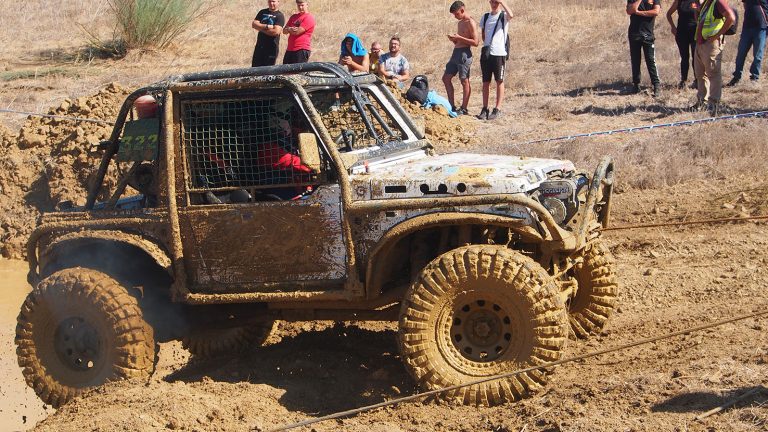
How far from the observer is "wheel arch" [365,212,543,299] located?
587cm

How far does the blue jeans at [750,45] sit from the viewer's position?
14.3 meters

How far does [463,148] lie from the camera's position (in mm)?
13117

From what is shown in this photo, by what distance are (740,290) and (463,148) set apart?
571 cm

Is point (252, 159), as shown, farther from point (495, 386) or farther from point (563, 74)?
point (563, 74)

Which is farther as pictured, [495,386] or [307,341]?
[307,341]

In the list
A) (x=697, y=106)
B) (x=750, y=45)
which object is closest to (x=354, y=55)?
(x=697, y=106)

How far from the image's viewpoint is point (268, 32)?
13.3 metres

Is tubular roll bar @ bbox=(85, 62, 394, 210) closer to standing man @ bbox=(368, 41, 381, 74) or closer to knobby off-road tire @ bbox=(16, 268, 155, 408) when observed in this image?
knobby off-road tire @ bbox=(16, 268, 155, 408)

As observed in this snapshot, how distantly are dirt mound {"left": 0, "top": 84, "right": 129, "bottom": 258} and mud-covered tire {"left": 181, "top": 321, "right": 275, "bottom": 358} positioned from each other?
4875 millimetres

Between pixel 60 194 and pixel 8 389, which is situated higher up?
pixel 60 194

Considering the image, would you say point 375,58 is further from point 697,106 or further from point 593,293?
point 593,293

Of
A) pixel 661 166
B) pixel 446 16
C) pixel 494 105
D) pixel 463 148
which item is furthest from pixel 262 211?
pixel 446 16

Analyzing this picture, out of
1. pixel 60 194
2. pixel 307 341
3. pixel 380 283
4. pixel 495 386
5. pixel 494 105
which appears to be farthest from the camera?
pixel 494 105

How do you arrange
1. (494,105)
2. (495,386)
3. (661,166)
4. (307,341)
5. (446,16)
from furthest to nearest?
(446,16), (494,105), (661,166), (307,341), (495,386)
